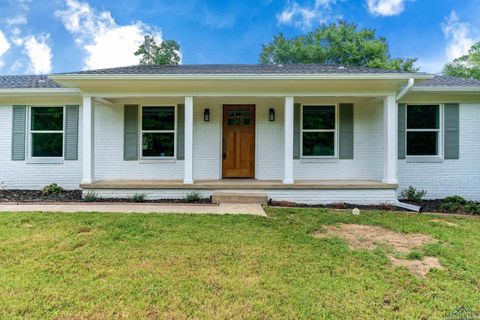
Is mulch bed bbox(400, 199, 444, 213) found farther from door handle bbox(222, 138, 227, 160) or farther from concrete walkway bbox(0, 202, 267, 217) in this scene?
door handle bbox(222, 138, 227, 160)

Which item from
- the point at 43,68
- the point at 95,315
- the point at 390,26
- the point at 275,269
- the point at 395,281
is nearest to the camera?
the point at 95,315

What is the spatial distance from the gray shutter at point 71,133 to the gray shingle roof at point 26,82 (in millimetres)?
766

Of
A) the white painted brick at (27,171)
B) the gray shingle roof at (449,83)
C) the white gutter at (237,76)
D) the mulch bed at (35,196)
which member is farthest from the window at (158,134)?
the gray shingle roof at (449,83)

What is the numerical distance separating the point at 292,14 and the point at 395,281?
23.7 meters

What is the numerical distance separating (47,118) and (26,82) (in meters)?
1.39

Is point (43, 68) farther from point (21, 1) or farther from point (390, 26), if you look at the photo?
point (390, 26)

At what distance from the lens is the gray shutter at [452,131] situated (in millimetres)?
7492

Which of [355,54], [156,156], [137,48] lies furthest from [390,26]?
[156,156]

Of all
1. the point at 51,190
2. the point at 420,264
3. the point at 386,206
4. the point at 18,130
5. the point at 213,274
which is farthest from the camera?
the point at 18,130

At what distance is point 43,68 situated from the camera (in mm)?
17359

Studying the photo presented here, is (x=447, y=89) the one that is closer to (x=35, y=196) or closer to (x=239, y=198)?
(x=239, y=198)

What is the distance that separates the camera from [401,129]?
24.6 ft

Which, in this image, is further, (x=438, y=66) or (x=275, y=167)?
(x=438, y=66)

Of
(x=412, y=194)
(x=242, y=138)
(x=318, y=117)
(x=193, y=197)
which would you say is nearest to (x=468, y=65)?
(x=412, y=194)
